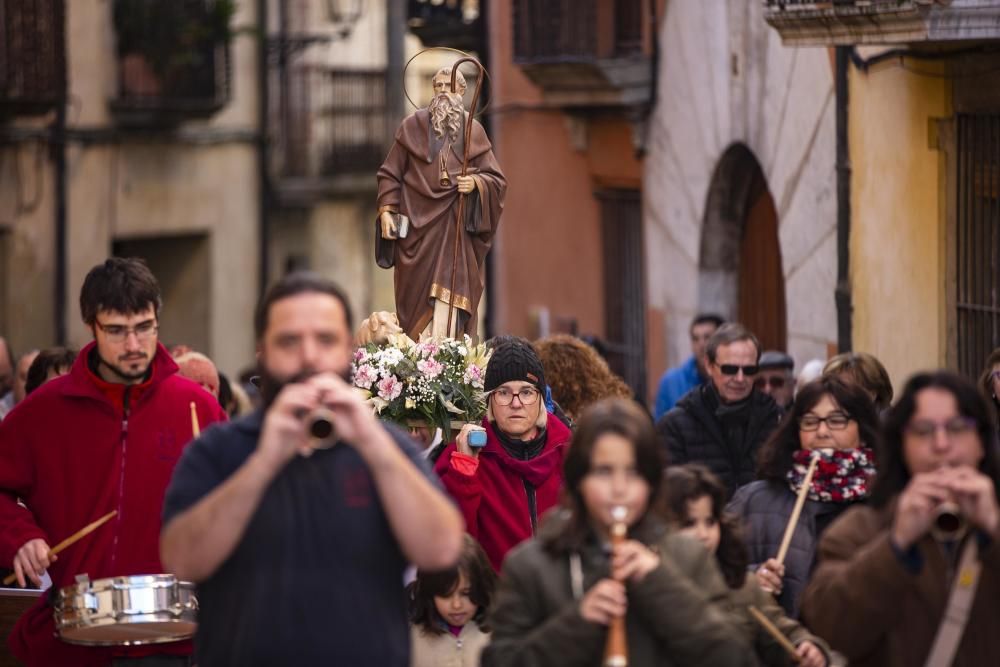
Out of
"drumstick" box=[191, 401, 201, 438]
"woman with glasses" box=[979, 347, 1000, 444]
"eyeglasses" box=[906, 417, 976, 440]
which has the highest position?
"eyeglasses" box=[906, 417, 976, 440]

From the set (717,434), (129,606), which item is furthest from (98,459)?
(717,434)

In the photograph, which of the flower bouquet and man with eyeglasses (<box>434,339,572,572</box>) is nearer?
man with eyeglasses (<box>434,339,572,572</box>)

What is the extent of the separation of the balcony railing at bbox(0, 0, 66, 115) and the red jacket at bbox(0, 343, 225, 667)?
13.7 meters

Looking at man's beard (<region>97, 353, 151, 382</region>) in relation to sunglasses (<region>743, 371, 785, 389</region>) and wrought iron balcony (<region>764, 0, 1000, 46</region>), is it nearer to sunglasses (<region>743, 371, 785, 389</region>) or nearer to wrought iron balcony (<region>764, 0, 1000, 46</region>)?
sunglasses (<region>743, 371, 785, 389</region>)

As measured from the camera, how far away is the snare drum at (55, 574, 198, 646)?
673 cm

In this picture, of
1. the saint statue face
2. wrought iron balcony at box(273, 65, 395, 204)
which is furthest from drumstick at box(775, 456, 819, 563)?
wrought iron balcony at box(273, 65, 395, 204)

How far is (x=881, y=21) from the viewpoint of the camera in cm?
1103

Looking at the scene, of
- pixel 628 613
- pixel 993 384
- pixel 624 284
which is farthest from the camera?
pixel 624 284

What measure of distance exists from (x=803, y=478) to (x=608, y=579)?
6.39 ft

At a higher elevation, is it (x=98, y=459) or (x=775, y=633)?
(x=98, y=459)

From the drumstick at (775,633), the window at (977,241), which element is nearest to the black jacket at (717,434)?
the window at (977,241)

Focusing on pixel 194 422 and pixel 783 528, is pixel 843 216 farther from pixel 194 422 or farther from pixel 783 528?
pixel 194 422

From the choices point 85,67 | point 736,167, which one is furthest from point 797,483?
point 85,67

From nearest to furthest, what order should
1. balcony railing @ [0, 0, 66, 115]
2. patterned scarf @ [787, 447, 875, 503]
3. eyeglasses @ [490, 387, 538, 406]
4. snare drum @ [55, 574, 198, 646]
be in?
1. snare drum @ [55, 574, 198, 646]
2. patterned scarf @ [787, 447, 875, 503]
3. eyeglasses @ [490, 387, 538, 406]
4. balcony railing @ [0, 0, 66, 115]
